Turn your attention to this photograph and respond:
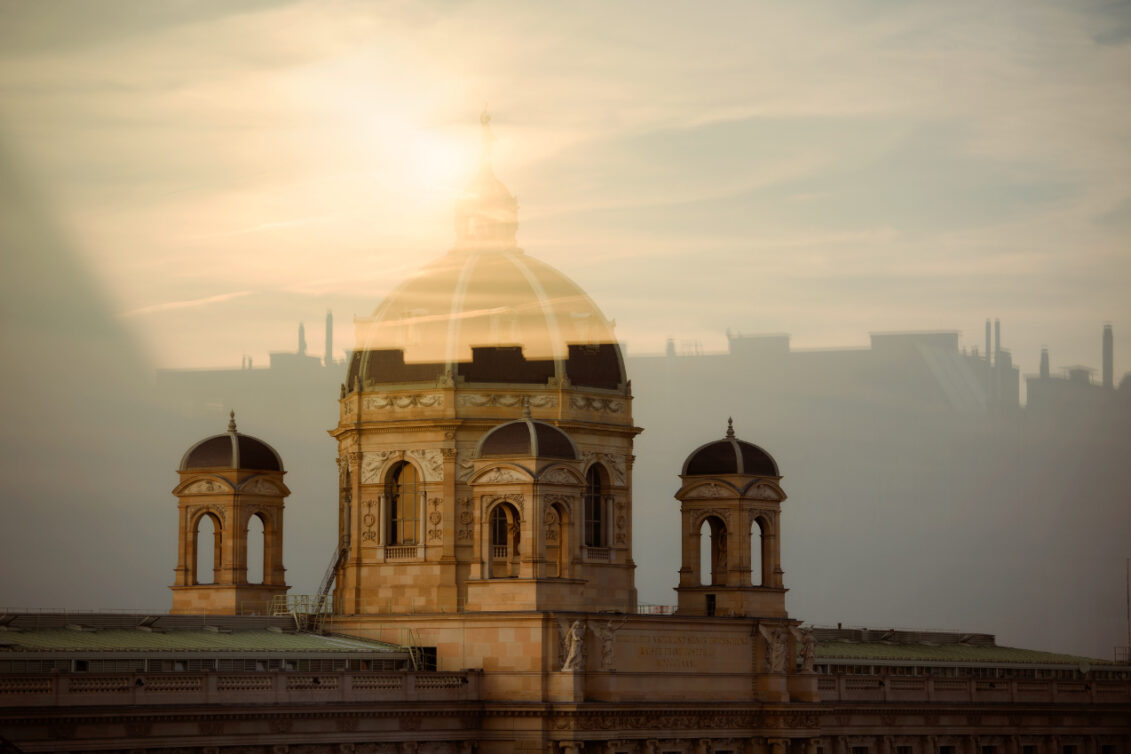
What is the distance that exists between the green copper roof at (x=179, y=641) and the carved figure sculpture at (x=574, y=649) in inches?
287

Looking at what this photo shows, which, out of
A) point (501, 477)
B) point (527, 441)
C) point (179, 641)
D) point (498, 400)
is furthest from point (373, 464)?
point (179, 641)

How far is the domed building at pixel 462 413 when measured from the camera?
4532 inches

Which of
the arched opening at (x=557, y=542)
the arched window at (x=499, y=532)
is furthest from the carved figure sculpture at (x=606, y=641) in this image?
the arched window at (x=499, y=532)

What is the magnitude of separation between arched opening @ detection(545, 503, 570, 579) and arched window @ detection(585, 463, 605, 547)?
3467 millimetres

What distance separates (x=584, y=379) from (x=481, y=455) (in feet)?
43.2

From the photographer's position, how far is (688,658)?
4284 inches

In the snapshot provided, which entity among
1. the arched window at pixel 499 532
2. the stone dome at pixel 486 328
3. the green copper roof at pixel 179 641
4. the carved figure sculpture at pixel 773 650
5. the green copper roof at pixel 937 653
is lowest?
the green copper roof at pixel 179 641

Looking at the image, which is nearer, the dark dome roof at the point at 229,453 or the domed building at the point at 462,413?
the dark dome roof at the point at 229,453

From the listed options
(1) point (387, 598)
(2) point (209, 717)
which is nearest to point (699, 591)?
(1) point (387, 598)

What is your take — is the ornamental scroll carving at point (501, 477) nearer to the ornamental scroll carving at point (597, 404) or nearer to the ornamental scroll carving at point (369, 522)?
the ornamental scroll carving at point (597, 404)

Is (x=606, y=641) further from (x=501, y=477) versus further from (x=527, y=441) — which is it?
(x=527, y=441)

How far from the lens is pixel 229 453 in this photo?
113250 millimetres

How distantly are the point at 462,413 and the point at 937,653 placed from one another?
3316cm

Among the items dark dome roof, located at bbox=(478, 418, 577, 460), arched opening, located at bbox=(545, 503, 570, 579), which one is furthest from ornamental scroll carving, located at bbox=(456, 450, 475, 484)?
dark dome roof, located at bbox=(478, 418, 577, 460)
